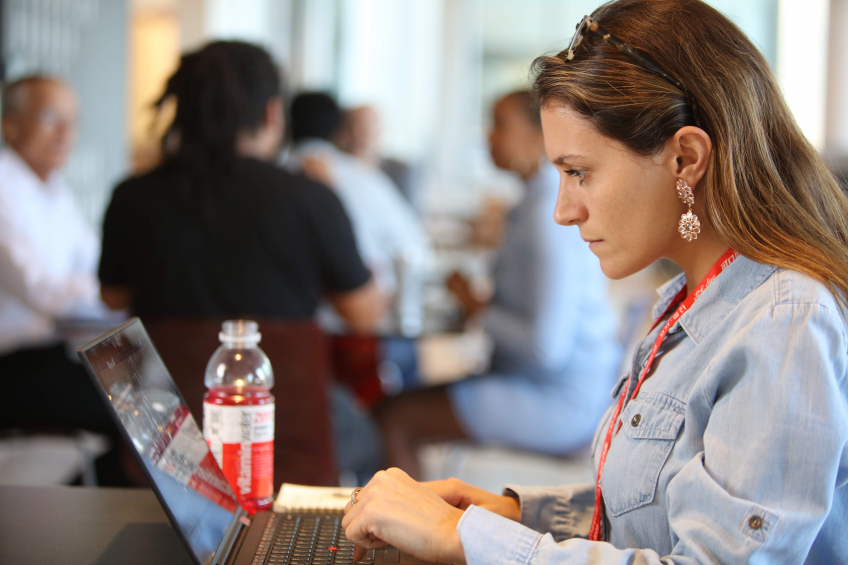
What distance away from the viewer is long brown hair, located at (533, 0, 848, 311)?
83 cm

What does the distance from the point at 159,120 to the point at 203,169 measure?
20cm

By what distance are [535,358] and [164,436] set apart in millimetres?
1481

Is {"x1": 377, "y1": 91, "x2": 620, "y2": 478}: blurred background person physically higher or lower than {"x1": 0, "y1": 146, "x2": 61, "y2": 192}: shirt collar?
lower

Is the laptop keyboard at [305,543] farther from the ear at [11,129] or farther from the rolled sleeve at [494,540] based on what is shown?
the ear at [11,129]

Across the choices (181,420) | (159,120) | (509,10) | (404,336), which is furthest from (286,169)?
(509,10)

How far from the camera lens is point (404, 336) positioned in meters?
2.13

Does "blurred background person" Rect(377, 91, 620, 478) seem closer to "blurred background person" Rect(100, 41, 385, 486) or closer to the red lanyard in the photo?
"blurred background person" Rect(100, 41, 385, 486)

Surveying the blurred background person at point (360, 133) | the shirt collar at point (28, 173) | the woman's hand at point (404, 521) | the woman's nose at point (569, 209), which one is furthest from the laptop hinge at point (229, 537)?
the blurred background person at point (360, 133)

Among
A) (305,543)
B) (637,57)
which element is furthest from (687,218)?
(305,543)

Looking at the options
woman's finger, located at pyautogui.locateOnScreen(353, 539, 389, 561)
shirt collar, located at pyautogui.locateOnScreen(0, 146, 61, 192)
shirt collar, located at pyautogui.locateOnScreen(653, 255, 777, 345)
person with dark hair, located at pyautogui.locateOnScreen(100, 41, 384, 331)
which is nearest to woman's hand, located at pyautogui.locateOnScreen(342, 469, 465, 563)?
woman's finger, located at pyautogui.locateOnScreen(353, 539, 389, 561)

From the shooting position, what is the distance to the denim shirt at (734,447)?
680 mm

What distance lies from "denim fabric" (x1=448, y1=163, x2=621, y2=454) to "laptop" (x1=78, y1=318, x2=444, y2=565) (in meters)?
1.27

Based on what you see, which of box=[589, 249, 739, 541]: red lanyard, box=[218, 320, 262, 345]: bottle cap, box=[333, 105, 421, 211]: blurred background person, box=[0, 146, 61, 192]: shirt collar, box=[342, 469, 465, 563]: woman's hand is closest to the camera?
box=[342, 469, 465, 563]: woman's hand

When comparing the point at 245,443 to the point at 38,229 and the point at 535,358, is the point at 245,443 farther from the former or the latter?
the point at 38,229
